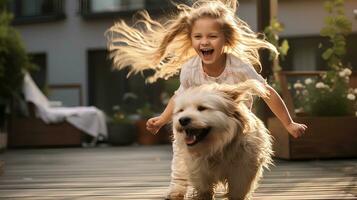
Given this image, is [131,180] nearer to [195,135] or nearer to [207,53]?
[207,53]

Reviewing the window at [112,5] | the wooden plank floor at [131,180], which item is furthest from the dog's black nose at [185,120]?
the window at [112,5]

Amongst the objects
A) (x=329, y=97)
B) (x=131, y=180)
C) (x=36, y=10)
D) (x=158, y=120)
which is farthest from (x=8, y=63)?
(x=158, y=120)

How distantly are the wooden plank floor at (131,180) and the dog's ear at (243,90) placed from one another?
0.67 m

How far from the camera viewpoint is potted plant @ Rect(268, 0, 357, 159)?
23.5ft

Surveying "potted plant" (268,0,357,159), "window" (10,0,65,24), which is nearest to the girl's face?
"potted plant" (268,0,357,159)

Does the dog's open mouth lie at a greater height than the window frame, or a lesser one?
lesser

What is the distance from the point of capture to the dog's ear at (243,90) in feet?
11.8

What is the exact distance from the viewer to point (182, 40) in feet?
14.4

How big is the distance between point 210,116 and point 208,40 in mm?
728

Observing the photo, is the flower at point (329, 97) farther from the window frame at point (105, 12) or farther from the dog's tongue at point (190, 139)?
the window frame at point (105, 12)

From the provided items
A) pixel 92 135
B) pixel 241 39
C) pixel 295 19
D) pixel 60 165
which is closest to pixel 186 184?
pixel 241 39

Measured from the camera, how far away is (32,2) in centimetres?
1636

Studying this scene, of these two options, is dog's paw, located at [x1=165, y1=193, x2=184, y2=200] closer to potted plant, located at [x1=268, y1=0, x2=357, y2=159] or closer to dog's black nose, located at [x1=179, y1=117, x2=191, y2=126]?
dog's black nose, located at [x1=179, y1=117, x2=191, y2=126]

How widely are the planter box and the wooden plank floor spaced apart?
196 millimetres
